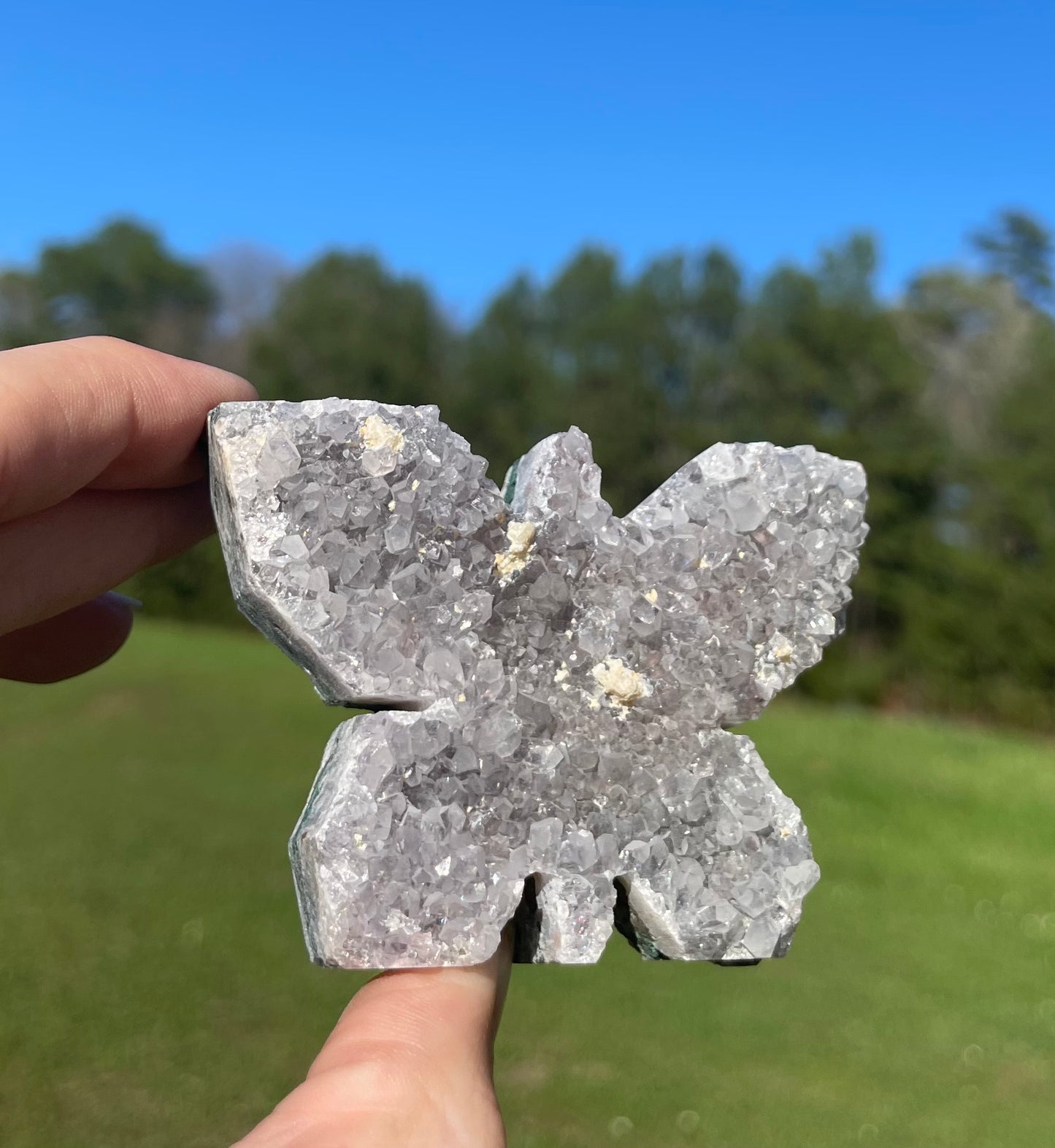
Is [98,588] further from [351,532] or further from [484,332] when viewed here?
[484,332]

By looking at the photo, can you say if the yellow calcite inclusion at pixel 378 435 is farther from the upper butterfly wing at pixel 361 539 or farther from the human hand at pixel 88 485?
the human hand at pixel 88 485

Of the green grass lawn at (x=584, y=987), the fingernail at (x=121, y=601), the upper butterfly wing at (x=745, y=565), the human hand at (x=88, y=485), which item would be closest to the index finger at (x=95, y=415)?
the human hand at (x=88, y=485)

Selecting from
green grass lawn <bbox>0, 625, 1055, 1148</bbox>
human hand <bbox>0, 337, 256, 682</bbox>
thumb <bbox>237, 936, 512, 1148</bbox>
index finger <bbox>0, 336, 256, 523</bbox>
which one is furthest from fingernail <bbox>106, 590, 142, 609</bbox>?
green grass lawn <bbox>0, 625, 1055, 1148</bbox>

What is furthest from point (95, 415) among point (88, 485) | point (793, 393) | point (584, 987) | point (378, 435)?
point (793, 393)

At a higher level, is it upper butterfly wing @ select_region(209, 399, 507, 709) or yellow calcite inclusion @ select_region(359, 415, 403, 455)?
yellow calcite inclusion @ select_region(359, 415, 403, 455)

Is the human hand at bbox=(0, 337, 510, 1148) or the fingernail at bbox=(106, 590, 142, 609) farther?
the fingernail at bbox=(106, 590, 142, 609)

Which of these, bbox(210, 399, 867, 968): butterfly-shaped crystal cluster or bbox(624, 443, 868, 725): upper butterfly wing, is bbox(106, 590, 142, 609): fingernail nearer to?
bbox(210, 399, 867, 968): butterfly-shaped crystal cluster
